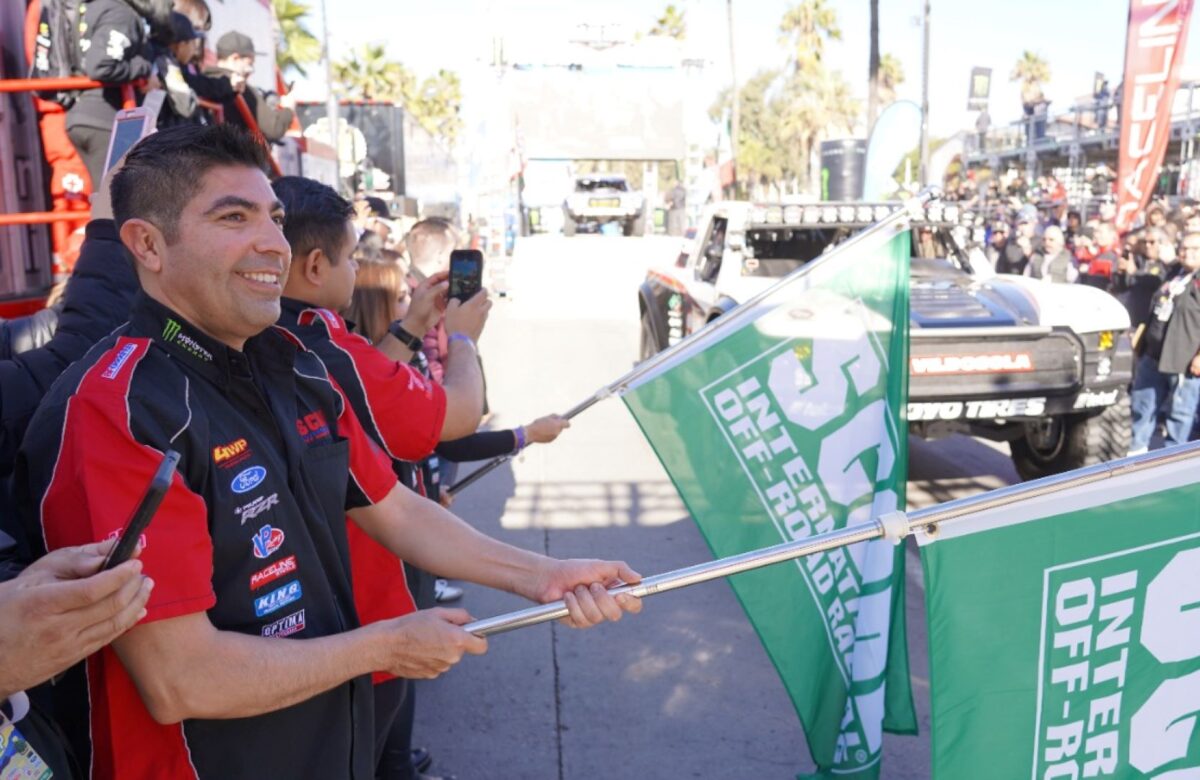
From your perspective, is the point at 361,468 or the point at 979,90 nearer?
the point at 361,468

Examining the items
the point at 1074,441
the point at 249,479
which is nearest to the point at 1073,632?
the point at 249,479

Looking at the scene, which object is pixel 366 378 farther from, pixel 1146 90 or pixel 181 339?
pixel 1146 90

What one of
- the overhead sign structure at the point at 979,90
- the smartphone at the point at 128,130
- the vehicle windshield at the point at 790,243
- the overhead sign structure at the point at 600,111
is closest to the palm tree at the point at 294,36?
the overhead sign structure at the point at 600,111

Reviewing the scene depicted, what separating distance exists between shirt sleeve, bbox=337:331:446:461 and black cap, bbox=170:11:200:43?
A: 3.32 meters

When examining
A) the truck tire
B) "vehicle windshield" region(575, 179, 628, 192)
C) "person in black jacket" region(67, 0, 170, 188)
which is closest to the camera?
"person in black jacket" region(67, 0, 170, 188)

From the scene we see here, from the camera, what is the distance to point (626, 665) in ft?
15.8

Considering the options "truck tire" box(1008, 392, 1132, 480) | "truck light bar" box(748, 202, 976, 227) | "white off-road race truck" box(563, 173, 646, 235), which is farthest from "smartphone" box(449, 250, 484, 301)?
"white off-road race truck" box(563, 173, 646, 235)

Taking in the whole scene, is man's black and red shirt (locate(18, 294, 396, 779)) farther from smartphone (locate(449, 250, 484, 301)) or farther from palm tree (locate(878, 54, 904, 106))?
palm tree (locate(878, 54, 904, 106))

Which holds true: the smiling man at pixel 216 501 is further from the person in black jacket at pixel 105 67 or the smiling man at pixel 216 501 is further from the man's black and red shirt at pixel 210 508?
the person in black jacket at pixel 105 67

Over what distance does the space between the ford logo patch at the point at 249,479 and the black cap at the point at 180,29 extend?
14.1ft

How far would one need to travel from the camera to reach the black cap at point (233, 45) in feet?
20.9

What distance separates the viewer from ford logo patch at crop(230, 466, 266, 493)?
1.72 m

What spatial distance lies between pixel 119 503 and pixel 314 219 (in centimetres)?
152

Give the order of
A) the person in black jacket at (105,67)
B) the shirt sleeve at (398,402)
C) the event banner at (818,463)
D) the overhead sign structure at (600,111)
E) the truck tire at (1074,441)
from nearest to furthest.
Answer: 1. the shirt sleeve at (398,402)
2. the event banner at (818,463)
3. the person in black jacket at (105,67)
4. the truck tire at (1074,441)
5. the overhead sign structure at (600,111)
